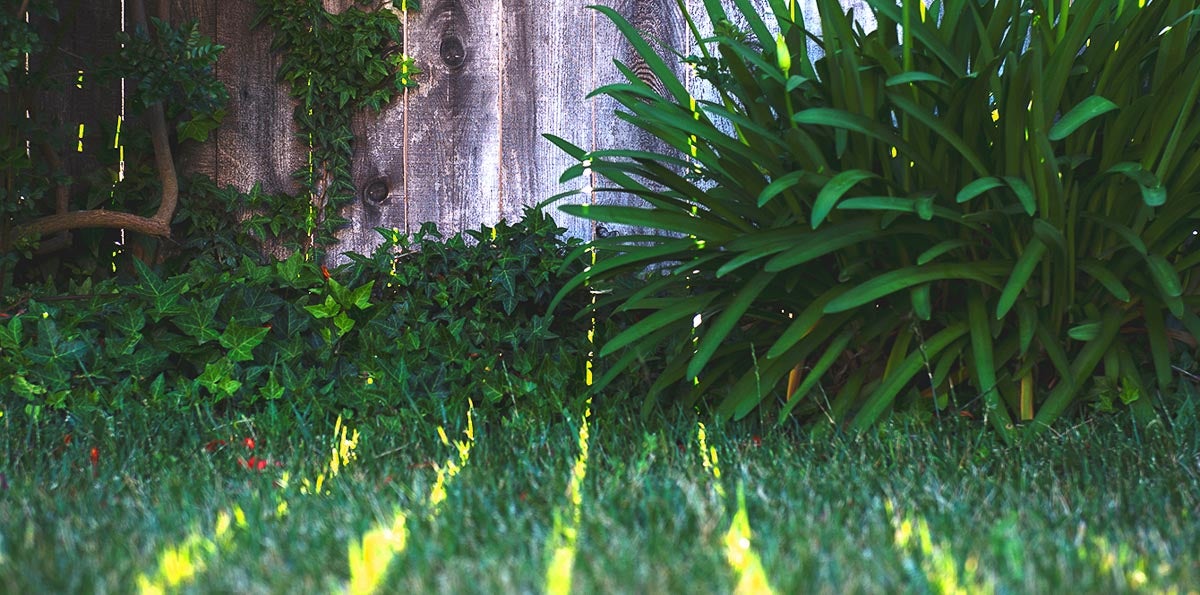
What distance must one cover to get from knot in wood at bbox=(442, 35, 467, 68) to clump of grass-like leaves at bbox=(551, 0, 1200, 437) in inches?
38.9

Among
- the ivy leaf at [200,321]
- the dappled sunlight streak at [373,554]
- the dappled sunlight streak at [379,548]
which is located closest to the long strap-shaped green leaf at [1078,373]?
the dappled sunlight streak at [379,548]

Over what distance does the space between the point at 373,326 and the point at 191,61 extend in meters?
0.95

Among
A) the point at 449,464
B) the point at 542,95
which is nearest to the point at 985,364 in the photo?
the point at 449,464

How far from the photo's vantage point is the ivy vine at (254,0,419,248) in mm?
3262

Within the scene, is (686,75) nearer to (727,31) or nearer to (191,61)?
(727,31)

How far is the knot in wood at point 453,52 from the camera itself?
3285 millimetres

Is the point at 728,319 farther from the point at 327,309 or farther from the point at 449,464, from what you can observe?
the point at 327,309

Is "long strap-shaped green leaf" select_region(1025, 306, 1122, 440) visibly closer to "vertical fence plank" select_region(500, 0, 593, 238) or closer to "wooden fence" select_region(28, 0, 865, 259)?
"wooden fence" select_region(28, 0, 865, 259)

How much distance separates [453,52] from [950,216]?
1706 mm

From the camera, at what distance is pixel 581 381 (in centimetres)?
271

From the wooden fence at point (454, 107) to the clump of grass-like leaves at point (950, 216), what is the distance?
79 centimetres

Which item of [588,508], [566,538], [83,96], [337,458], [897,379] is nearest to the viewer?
[566,538]

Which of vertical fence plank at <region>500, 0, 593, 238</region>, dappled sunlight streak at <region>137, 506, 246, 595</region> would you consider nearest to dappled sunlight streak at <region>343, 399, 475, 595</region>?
dappled sunlight streak at <region>137, 506, 246, 595</region>

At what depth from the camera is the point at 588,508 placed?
1.63 metres
